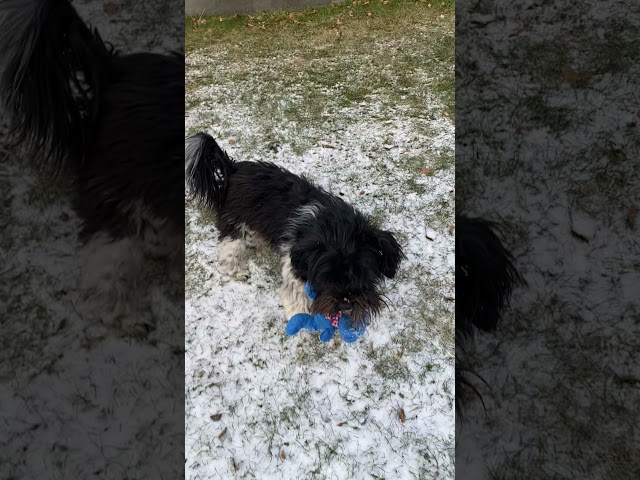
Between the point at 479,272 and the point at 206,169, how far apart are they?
185 centimetres

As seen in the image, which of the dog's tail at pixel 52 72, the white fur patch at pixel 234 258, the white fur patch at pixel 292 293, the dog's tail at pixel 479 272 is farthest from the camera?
the white fur patch at pixel 234 258

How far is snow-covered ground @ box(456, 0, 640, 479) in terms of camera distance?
2.64m

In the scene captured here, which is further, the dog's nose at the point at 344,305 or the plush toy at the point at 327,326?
the plush toy at the point at 327,326

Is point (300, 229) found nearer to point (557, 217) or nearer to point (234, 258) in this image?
point (234, 258)

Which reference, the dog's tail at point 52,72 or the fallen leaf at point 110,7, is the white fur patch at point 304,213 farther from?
the fallen leaf at point 110,7

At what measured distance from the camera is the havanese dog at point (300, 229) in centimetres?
223

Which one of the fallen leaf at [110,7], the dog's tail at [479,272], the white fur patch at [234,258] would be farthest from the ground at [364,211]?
the fallen leaf at [110,7]

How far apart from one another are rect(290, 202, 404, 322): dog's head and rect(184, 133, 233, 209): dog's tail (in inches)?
26.1

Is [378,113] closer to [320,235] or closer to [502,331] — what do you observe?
[320,235]

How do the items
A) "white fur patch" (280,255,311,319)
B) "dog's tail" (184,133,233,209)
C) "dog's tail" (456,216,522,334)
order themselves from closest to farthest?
1. "dog's tail" (456,216,522,334)
2. "dog's tail" (184,133,233,209)
3. "white fur patch" (280,255,311,319)

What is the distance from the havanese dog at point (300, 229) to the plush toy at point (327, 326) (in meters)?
0.09

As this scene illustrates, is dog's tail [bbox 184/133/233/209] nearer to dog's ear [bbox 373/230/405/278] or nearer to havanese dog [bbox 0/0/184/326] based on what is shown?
havanese dog [bbox 0/0/184/326]

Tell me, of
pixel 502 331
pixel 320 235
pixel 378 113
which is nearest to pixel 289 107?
pixel 378 113

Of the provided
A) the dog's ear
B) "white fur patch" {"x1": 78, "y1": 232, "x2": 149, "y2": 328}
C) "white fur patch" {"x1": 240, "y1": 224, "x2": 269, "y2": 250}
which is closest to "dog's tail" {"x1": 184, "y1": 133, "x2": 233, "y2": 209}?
"white fur patch" {"x1": 240, "y1": 224, "x2": 269, "y2": 250}
